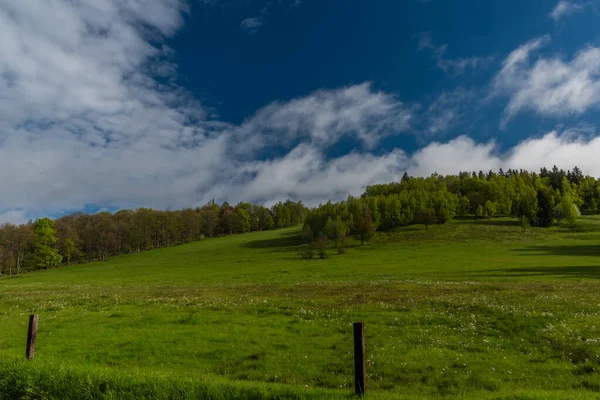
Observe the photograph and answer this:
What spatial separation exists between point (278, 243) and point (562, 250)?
102 meters

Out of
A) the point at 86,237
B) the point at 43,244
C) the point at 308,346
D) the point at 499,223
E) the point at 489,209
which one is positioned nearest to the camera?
the point at 308,346

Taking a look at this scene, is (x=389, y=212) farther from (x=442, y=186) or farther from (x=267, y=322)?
(x=267, y=322)

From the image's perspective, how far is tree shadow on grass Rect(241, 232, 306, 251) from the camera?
143 m

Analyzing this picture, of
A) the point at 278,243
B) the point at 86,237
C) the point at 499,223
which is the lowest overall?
the point at 278,243

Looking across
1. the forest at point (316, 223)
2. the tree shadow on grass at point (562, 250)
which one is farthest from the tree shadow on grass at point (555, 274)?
the forest at point (316, 223)

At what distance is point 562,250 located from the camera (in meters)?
87.7

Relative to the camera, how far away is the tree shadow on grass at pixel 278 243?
143250 mm

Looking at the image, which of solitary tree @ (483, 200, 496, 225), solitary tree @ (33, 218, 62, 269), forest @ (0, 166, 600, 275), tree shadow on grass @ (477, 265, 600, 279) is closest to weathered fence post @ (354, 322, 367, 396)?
tree shadow on grass @ (477, 265, 600, 279)

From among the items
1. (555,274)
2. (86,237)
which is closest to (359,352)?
(555,274)

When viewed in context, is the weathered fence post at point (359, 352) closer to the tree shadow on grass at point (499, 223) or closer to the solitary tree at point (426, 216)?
Answer: the solitary tree at point (426, 216)

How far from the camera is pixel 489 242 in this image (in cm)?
11012

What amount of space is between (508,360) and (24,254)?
160 metres

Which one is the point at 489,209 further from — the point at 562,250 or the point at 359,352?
the point at 359,352

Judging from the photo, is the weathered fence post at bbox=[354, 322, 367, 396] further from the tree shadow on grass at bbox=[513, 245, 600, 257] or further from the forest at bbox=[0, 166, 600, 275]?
the forest at bbox=[0, 166, 600, 275]
